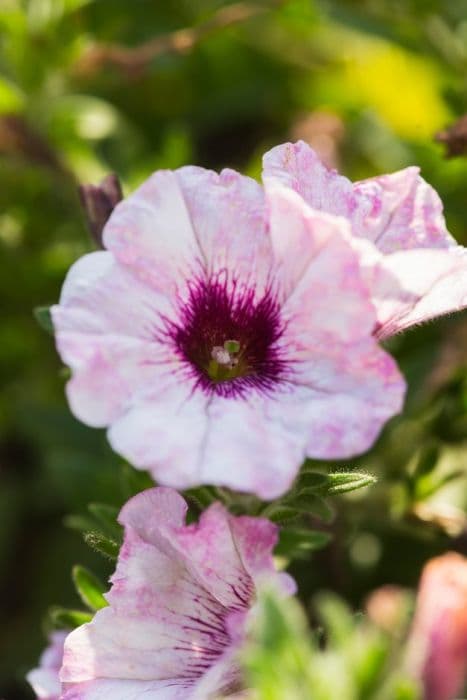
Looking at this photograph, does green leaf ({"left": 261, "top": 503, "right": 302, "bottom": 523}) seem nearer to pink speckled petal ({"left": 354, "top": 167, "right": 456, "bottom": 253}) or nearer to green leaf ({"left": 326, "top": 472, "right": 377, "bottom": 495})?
green leaf ({"left": 326, "top": 472, "right": 377, "bottom": 495})

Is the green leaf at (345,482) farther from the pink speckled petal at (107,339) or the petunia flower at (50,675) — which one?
the petunia flower at (50,675)

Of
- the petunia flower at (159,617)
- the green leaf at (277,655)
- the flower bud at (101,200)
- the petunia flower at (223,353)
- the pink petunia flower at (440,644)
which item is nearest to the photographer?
the green leaf at (277,655)

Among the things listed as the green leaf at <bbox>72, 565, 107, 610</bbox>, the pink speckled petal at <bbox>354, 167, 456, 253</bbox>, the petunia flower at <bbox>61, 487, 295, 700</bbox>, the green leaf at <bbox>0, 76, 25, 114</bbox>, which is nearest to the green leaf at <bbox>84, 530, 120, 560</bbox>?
the petunia flower at <bbox>61, 487, 295, 700</bbox>

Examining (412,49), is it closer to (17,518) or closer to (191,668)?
(17,518)

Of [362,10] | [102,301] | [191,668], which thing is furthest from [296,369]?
[362,10]

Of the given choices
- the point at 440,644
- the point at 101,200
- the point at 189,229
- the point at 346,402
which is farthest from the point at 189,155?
the point at 440,644

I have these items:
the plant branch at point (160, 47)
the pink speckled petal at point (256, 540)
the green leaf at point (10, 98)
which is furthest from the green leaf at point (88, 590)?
the plant branch at point (160, 47)

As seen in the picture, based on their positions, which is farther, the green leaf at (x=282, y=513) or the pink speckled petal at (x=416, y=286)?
the green leaf at (x=282, y=513)
